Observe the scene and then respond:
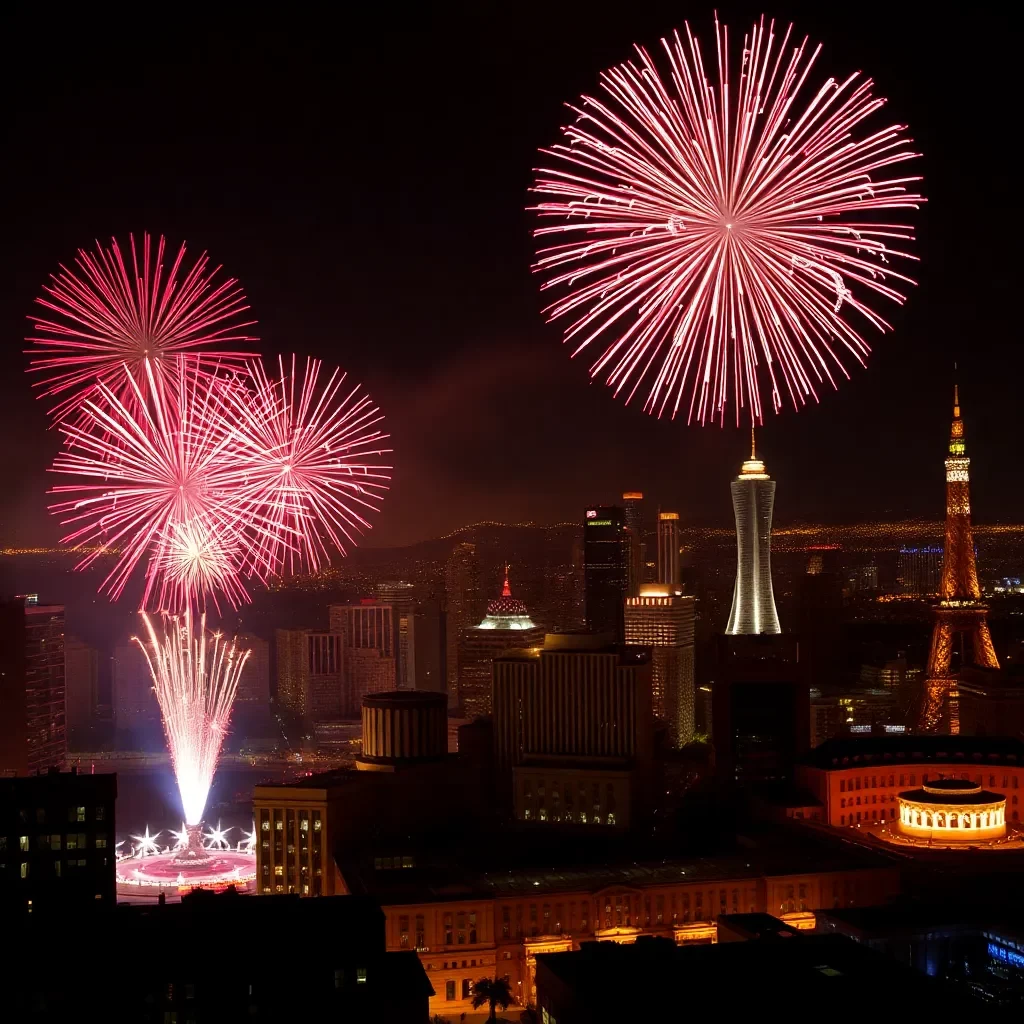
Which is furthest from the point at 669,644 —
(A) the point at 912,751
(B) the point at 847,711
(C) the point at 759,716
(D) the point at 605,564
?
(A) the point at 912,751

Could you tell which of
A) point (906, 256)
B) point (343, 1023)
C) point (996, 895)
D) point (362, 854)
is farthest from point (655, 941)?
point (362, 854)

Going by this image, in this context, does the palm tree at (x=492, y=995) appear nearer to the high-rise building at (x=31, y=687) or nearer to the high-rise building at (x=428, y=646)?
the high-rise building at (x=31, y=687)

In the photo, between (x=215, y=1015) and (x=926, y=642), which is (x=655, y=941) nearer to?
(x=215, y=1015)

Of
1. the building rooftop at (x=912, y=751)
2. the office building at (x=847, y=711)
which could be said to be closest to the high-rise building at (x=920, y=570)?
the office building at (x=847, y=711)

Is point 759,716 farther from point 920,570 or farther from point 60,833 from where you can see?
point 920,570

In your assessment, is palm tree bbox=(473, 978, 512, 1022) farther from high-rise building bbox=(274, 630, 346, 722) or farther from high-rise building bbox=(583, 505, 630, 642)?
high-rise building bbox=(274, 630, 346, 722)
